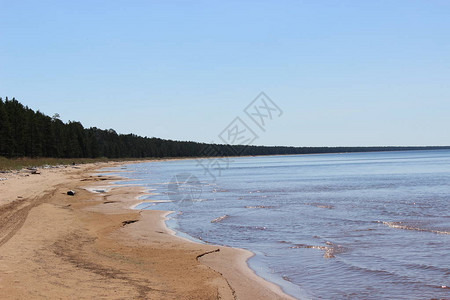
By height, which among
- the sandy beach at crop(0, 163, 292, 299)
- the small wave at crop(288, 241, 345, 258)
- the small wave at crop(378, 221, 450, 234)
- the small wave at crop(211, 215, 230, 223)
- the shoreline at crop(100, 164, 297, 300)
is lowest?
the small wave at crop(211, 215, 230, 223)

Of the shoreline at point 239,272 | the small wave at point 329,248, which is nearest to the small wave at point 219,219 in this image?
the shoreline at point 239,272

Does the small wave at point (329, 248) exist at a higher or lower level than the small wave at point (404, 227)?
lower

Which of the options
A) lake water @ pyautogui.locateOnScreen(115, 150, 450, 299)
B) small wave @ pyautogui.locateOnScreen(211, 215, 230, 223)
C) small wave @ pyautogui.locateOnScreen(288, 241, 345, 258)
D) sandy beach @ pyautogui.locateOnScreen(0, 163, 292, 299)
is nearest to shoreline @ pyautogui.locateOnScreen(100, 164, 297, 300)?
sandy beach @ pyautogui.locateOnScreen(0, 163, 292, 299)

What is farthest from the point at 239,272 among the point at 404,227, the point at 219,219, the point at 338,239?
the point at 219,219

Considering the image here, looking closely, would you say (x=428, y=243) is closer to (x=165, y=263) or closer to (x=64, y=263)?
(x=165, y=263)

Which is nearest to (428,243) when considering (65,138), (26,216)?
(26,216)

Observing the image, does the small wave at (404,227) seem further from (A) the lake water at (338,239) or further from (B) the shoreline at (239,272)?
(B) the shoreline at (239,272)

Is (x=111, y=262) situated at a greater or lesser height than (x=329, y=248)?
greater

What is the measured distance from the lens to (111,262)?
1203 cm

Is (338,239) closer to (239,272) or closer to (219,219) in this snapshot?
(239,272)

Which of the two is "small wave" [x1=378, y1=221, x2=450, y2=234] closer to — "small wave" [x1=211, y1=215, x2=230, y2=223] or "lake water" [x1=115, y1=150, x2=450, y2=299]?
"lake water" [x1=115, y1=150, x2=450, y2=299]

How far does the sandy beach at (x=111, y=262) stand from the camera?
9.04m

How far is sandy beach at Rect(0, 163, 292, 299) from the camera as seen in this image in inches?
356

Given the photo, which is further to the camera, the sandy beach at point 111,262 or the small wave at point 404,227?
the small wave at point 404,227
